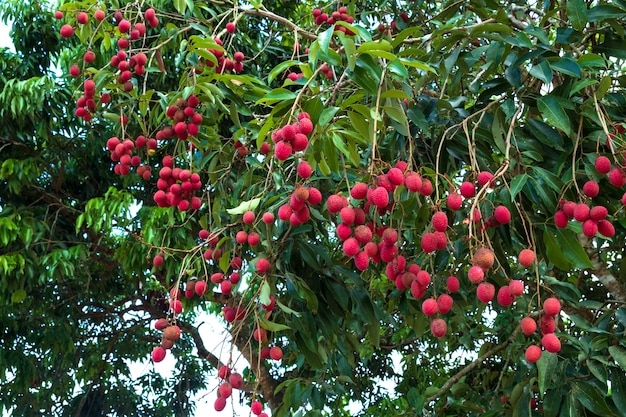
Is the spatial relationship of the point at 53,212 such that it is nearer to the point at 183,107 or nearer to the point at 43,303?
the point at 43,303

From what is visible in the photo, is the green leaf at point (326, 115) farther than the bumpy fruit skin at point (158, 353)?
No

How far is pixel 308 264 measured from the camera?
5.48ft

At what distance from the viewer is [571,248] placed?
127 cm

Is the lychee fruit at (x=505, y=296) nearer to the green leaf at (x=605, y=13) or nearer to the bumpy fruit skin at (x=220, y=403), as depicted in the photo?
the bumpy fruit skin at (x=220, y=403)

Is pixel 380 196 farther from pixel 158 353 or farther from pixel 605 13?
pixel 605 13

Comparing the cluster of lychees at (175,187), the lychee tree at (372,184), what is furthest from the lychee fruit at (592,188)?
the cluster of lychees at (175,187)

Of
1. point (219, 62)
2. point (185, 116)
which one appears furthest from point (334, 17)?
point (185, 116)

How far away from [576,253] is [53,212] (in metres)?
3.20

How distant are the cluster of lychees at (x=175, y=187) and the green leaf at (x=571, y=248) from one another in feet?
2.79

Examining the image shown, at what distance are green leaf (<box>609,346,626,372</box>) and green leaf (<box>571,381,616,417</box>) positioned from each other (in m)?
0.08

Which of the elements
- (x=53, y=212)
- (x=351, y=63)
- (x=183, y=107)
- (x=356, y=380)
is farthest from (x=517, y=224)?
(x=53, y=212)

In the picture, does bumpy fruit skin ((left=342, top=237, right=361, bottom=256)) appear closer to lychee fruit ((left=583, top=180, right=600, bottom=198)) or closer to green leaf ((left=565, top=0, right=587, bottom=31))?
lychee fruit ((left=583, top=180, right=600, bottom=198))

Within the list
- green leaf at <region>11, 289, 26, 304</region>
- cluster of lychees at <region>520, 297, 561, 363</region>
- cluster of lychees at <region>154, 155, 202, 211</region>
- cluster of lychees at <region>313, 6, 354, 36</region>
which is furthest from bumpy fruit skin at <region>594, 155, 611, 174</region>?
green leaf at <region>11, 289, 26, 304</region>

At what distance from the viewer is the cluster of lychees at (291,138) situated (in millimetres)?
1055
